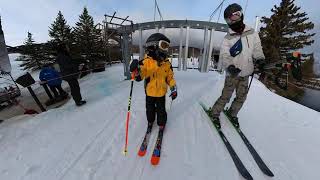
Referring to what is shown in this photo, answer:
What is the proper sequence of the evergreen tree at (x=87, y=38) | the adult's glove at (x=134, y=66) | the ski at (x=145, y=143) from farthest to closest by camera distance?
1. the evergreen tree at (x=87, y=38)
2. the adult's glove at (x=134, y=66)
3. the ski at (x=145, y=143)

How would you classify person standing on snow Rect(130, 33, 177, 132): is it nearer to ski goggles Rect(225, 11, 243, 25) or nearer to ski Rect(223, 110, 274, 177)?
ski goggles Rect(225, 11, 243, 25)

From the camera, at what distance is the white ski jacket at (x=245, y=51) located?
3.91 metres

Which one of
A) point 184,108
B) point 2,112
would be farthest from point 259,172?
point 2,112

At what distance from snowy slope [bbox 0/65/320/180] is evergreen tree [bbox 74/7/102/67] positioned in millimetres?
19016

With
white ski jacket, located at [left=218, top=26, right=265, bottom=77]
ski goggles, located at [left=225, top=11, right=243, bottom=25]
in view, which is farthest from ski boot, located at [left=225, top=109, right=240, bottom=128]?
ski goggles, located at [left=225, top=11, right=243, bottom=25]

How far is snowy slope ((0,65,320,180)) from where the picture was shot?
325 centimetres

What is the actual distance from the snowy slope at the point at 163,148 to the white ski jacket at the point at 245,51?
1.33 meters

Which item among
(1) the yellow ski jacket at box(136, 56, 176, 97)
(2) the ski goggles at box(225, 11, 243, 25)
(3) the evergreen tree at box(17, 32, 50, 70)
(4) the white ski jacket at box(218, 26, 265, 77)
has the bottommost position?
(3) the evergreen tree at box(17, 32, 50, 70)

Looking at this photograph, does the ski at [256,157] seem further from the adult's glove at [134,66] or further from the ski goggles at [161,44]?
the adult's glove at [134,66]

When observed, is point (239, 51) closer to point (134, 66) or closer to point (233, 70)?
point (233, 70)

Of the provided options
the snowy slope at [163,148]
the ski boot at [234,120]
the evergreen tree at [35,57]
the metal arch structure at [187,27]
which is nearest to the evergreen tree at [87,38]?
the evergreen tree at [35,57]

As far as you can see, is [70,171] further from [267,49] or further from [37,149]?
[267,49]

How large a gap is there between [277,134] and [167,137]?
2.25 m

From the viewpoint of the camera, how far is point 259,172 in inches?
124
